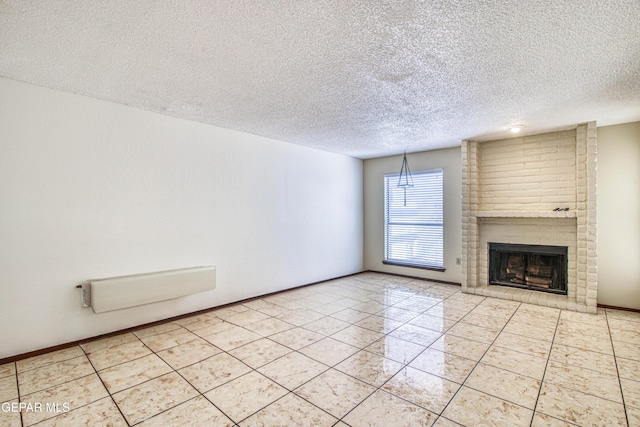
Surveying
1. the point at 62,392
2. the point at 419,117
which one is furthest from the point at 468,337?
the point at 62,392

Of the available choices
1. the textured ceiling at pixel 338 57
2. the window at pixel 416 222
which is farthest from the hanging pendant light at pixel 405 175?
the textured ceiling at pixel 338 57

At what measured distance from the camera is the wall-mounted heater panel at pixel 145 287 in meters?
2.99

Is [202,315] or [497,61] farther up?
[497,61]

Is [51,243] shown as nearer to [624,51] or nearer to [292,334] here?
[292,334]

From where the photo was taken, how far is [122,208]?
132 inches

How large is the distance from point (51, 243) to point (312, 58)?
2.89m

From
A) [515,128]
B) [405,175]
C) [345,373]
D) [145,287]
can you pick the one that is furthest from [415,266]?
[145,287]

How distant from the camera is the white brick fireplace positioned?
13.2 ft

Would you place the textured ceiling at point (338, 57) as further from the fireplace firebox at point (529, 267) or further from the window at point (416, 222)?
the window at point (416, 222)

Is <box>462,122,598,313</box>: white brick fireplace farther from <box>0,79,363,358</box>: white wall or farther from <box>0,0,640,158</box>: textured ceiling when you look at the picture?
<box>0,79,363,358</box>: white wall

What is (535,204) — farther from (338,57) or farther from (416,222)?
(338,57)

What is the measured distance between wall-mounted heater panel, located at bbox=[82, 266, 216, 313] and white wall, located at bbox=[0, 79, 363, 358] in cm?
20

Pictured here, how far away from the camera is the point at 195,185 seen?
394 cm

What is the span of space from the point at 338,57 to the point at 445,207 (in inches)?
157
